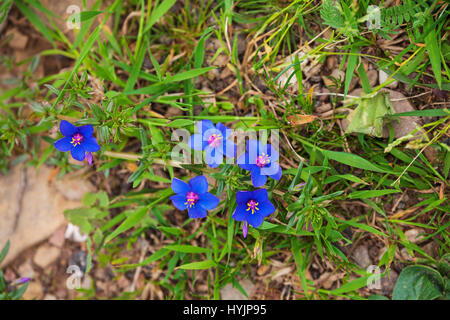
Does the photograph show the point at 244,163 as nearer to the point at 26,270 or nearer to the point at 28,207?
the point at 28,207

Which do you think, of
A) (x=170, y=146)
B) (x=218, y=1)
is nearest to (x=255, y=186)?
(x=170, y=146)

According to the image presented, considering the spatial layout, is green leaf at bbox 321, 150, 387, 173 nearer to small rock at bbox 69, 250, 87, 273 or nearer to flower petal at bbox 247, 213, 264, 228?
flower petal at bbox 247, 213, 264, 228

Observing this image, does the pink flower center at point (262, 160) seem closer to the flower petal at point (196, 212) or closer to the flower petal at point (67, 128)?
the flower petal at point (196, 212)

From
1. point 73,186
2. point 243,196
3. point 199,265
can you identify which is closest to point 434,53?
point 243,196

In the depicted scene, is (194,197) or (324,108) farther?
(324,108)

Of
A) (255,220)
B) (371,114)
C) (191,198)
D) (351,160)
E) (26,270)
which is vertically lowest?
(26,270)

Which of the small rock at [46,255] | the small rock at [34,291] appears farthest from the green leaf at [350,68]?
the small rock at [34,291]
